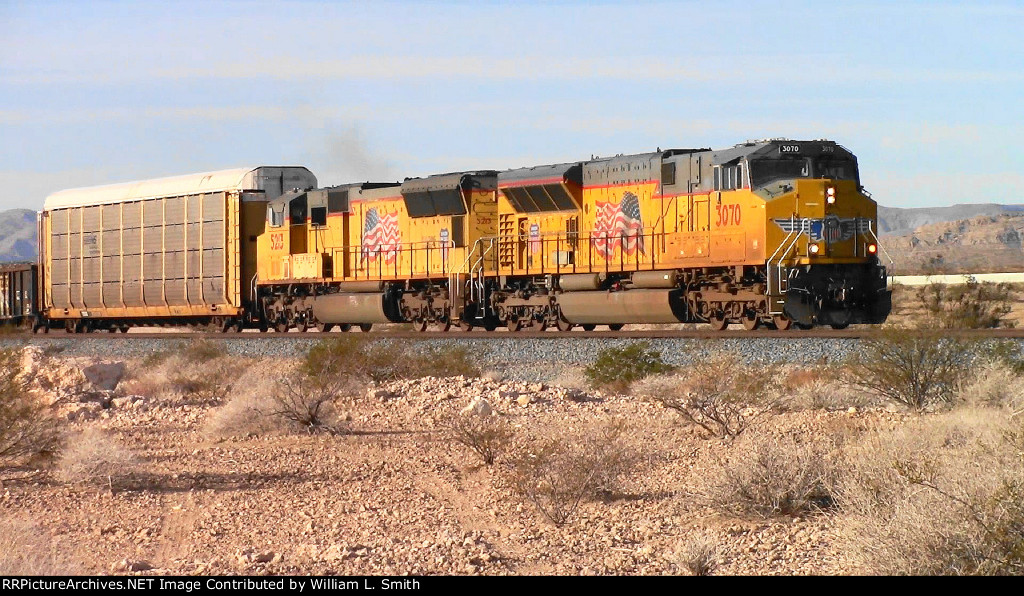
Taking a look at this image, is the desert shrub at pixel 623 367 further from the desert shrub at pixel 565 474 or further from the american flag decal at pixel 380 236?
the american flag decal at pixel 380 236

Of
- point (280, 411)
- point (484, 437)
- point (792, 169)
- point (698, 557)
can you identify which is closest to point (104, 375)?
point (280, 411)

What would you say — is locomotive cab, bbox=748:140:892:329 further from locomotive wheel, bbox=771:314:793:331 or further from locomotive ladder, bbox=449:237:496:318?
locomotive ladder, bbox=449:237:496:318

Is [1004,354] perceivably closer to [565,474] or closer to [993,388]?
[993,388]

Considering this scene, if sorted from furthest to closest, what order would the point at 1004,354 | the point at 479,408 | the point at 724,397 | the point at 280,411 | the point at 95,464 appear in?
1. the point at 1004,354
2. the point at 479,408
3. the point at 280,411
4. the point at 724,397
5. the point at 95,464

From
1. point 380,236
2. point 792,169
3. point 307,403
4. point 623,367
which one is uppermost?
point 792,169

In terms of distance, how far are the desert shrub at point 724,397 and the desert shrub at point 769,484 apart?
2977 millimetres

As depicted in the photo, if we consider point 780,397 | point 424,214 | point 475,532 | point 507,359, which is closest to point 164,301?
point 424,214

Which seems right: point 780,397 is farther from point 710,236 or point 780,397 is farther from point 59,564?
point 59,564

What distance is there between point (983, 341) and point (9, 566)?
13620mm

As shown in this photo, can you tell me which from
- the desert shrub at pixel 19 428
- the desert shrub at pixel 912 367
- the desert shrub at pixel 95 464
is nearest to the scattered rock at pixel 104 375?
the desert shrub at pixel 19 428

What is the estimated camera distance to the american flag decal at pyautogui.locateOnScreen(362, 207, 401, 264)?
28.0 metres

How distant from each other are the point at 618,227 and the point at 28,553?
16.6 metres

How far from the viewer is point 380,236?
2844 cm

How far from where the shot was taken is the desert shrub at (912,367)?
14.7m
